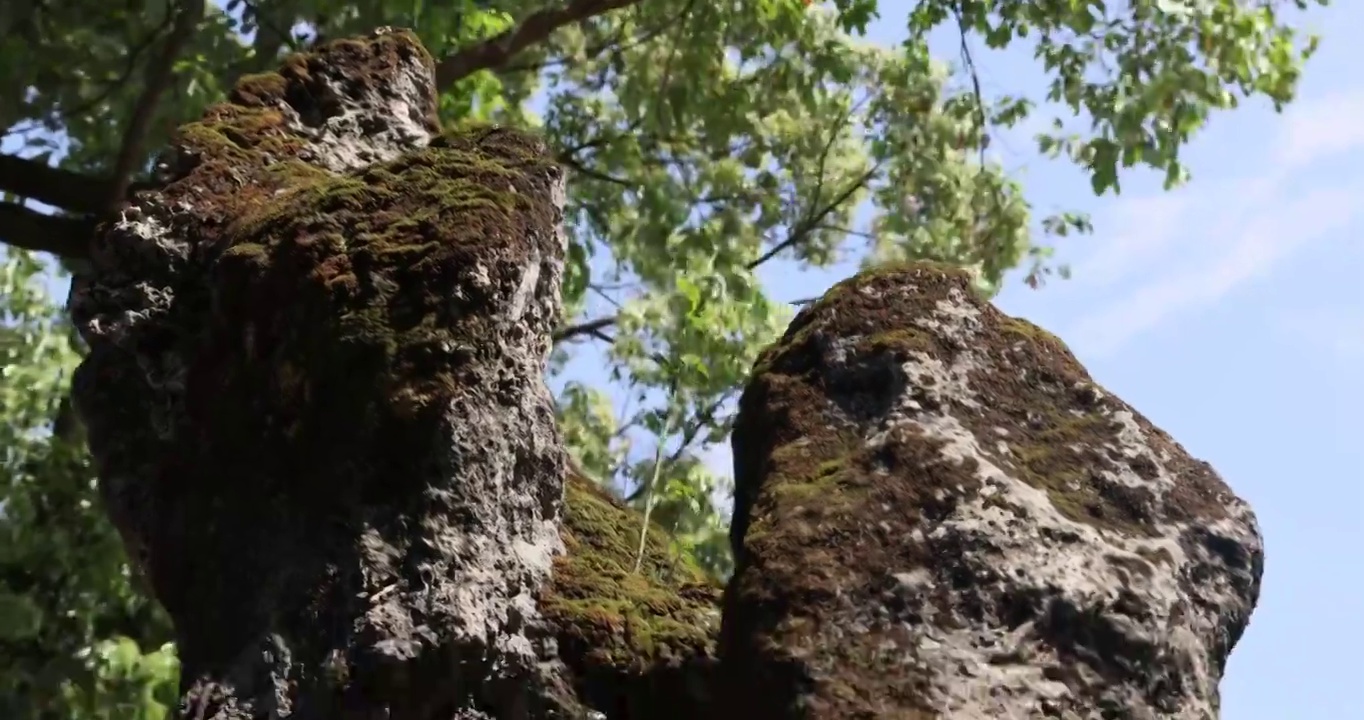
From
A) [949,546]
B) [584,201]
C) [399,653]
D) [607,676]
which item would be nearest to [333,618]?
[399,653]

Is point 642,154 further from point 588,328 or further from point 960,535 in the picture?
point 960,535

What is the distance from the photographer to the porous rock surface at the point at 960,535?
203 cm

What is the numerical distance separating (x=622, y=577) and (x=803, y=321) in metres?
0.63

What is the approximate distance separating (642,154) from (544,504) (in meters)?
6.53

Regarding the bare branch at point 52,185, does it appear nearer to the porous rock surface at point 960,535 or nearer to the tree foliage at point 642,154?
the tree foliage at point 642,154

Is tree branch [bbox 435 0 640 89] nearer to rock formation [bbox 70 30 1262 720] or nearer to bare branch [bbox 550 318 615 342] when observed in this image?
bare branch [bbox 550 318 615 342]

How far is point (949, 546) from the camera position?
2.17 metres

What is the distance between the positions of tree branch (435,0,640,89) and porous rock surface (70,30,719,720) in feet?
11.9

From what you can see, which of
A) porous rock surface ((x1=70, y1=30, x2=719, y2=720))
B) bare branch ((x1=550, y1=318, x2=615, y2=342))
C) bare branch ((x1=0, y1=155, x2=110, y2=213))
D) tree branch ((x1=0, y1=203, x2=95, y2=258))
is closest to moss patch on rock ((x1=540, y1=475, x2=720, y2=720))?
porous rock surface ((x1=70, y1=30, x2=719, y2=720))

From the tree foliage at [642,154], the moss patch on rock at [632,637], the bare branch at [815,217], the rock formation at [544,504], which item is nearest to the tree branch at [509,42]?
the tree foliage at [642,154]

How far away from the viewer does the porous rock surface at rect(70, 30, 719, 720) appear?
2381 millimetres

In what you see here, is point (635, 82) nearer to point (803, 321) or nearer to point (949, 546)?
point (803, 321)

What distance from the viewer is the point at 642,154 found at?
9.03 metres

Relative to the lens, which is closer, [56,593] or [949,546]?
[949,546]
